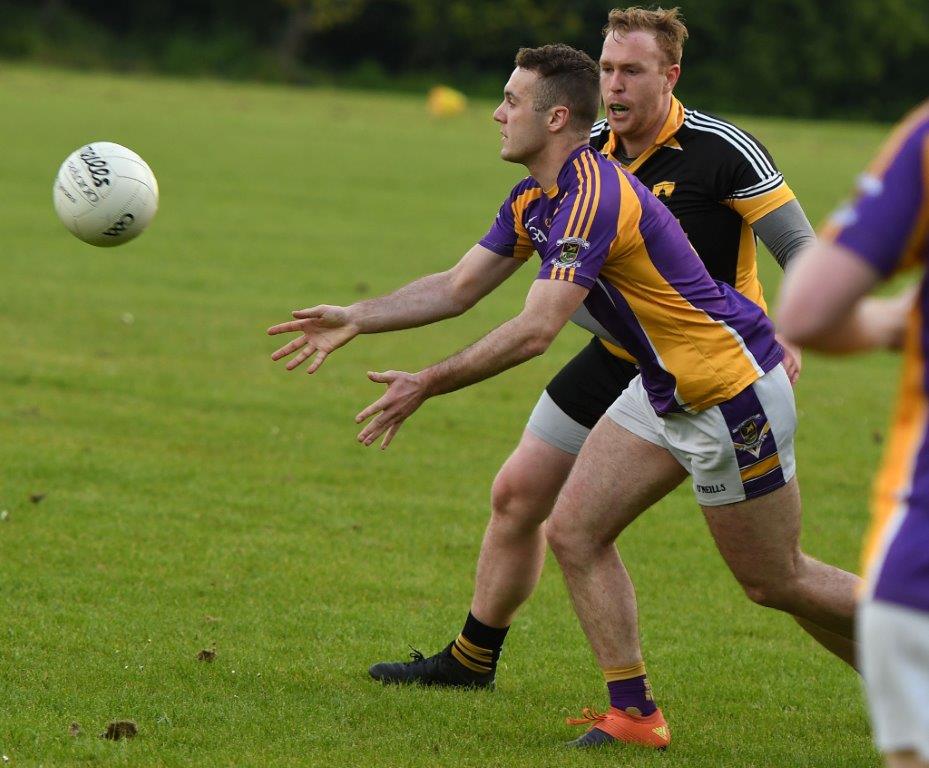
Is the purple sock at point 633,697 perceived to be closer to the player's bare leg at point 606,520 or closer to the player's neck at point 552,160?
the player's bare leg at point 606,520

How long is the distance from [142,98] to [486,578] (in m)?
37.0

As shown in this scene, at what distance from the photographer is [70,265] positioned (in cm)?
1616

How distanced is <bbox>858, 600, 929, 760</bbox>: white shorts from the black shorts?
3.03m

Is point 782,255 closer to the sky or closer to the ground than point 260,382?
closer to the sky

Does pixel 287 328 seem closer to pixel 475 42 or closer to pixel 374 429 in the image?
pixel 374 429

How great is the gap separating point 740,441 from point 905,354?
2175 millimetres

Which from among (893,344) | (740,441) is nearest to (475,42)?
(740,441)

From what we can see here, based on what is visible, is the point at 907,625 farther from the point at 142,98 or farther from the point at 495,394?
the point at 142,98

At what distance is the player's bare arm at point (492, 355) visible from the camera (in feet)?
15.7

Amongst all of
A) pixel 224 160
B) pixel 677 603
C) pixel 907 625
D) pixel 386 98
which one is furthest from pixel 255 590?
pixel 386 98

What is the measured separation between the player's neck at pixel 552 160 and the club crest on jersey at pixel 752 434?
43.1 inches

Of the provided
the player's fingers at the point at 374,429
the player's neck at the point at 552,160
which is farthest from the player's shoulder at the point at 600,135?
the player's fingers at the point at 374,429

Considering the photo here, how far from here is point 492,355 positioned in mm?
4836

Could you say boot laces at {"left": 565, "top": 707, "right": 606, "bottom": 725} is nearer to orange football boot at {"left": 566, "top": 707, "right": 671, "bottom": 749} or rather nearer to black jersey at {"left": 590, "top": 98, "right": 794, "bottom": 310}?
orange football boot at {"left": 566, "top": 707, "right": 671, "bottom": 749}
